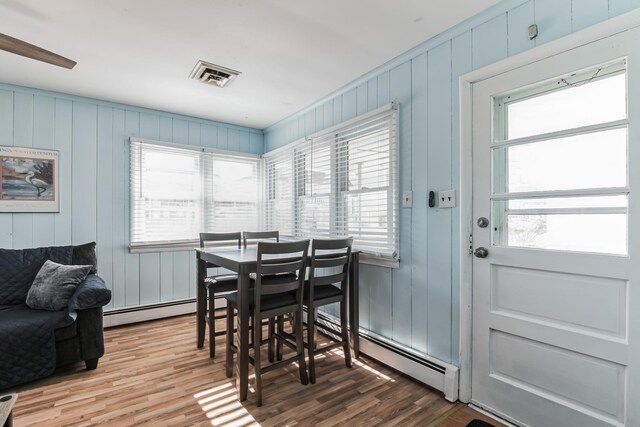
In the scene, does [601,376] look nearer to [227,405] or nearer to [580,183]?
[580,183]

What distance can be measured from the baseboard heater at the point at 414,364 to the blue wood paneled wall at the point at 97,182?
7.90 ft

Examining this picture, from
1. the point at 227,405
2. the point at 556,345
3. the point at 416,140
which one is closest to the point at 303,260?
the point at 227,405

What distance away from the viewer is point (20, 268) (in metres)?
2.66

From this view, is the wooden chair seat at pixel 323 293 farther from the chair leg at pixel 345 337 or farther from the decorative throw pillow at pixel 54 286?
the decorative throw pillow at pixel 54 286

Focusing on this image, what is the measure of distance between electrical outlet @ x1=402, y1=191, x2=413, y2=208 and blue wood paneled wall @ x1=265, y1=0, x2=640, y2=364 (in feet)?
0.11

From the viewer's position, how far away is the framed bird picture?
2973mm

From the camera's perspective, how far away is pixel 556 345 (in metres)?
1.63

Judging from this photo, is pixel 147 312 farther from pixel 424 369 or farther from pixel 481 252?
pixel 481 252

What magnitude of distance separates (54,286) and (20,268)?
21.8 inches

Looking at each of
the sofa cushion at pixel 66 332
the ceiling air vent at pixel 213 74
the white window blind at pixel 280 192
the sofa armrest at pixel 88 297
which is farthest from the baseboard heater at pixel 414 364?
the ceiling air vent at pixel 213 74

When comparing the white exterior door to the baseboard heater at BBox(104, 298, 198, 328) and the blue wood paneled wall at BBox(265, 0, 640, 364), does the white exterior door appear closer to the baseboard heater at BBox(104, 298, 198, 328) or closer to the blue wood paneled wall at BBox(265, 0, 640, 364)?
Answer: the blue wood paneled wall at BBox(265, 0, 640, 364)

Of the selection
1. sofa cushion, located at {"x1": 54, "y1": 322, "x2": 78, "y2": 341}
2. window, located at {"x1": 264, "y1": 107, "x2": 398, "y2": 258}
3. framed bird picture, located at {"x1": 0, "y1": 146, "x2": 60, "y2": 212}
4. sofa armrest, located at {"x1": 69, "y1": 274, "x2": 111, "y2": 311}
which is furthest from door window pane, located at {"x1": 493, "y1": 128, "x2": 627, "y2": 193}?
framed bird picture, located at {"x1": 0, "y1": 146, "x2": 60, "y2": 212}

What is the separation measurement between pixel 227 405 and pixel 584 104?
8.62ft

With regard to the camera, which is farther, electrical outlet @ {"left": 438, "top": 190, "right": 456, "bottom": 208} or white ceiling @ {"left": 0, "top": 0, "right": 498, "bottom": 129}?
electrical outlet @ {"left": 438, "top": 190, "right": 456, "bottom": 208}
